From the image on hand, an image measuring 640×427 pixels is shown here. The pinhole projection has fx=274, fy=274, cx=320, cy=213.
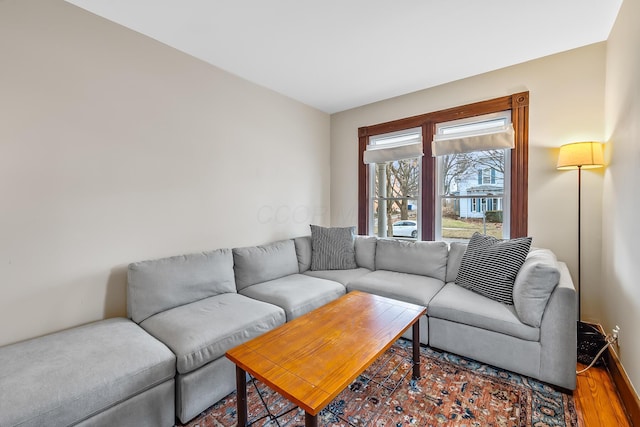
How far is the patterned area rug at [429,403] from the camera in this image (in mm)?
1508

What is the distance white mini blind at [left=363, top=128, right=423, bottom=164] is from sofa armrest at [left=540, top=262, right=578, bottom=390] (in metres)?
2.06

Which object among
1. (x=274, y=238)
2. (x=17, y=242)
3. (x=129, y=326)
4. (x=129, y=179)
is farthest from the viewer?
(x=274, y=238)

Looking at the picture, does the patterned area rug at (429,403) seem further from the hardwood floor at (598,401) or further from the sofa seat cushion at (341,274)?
the sofa seat cushion at (341,274)

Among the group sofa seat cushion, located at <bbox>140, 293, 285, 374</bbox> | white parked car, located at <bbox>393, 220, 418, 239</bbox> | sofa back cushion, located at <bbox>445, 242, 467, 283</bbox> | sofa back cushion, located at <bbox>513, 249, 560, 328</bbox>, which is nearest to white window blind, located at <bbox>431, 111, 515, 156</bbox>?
white parked car, located at <bbox>393, 220, 418, 239</bbox>

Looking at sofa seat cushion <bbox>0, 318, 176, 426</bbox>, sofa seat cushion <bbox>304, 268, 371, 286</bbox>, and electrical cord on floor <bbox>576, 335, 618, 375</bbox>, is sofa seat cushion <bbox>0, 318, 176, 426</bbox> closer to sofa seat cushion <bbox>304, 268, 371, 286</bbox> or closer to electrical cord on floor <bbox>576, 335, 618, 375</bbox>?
sofa seat cushion <bbox>304, 268, 371, 286</bbox>

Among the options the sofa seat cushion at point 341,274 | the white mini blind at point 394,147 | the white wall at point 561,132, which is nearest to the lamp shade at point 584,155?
the white wall at point 561,132

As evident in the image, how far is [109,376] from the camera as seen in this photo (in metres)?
1.26

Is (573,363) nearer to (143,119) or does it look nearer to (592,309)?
(592,309)

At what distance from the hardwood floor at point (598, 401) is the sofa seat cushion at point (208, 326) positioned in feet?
6.21

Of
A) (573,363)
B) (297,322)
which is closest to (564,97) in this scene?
(573,363)

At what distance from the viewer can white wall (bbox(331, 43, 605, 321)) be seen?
7.86 feet

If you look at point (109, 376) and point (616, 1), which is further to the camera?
point (616, 1)

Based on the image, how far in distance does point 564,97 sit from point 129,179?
3816 mm

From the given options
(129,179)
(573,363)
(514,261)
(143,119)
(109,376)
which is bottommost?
(573,363)
